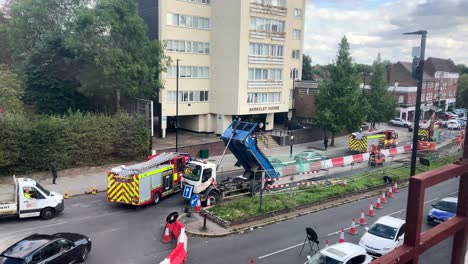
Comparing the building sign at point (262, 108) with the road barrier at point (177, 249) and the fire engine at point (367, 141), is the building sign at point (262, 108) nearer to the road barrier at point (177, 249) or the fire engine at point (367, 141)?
the fire engine at point (367, 141)

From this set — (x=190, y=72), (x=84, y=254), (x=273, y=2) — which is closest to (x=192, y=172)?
(x=84, y=254)

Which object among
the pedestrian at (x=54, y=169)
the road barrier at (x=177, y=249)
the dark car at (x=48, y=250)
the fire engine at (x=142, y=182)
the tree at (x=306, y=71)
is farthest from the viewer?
the tree at (x=306, y=71)

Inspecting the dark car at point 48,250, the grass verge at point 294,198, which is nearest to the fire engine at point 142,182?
the grass verge at point 294,198

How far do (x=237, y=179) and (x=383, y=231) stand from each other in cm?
998

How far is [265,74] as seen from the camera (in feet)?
148

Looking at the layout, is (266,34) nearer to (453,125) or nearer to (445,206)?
(445,206)

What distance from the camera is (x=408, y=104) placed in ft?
237

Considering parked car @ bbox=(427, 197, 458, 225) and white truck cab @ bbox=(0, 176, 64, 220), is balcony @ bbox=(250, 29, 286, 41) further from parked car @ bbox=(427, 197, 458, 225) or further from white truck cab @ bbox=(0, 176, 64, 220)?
white truck cab @ bbox=(0, 176, 64, 220)

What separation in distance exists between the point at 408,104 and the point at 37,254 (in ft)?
229

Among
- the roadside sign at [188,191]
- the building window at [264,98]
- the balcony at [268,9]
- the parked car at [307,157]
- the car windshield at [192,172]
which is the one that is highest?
the balcony at [268,9]

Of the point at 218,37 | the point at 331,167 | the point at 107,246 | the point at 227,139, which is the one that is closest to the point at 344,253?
the point at 107,246

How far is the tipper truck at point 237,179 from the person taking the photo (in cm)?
2316

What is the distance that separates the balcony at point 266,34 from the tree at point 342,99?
663cm

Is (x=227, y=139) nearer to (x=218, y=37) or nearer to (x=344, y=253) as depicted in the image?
(x=344, y=253)
